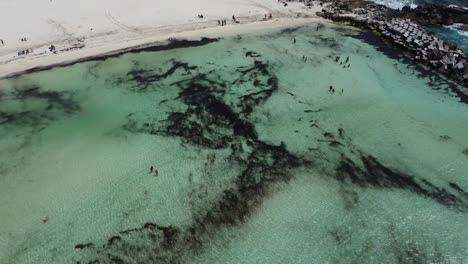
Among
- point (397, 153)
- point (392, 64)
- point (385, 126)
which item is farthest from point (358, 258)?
point (392, 64)

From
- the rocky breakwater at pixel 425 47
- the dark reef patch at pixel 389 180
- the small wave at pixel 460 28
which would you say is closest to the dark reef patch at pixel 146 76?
the dark reef patch at pixel 389 180

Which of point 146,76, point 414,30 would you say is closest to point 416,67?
point 414,30

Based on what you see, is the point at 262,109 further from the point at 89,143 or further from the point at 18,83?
the point at 18,83

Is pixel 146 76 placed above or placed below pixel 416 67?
above

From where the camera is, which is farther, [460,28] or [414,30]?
[460,28]

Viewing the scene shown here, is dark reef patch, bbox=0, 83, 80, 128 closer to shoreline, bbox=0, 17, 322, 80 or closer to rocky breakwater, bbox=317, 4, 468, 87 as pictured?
shoreline, bbox=0, 17, 322, 80

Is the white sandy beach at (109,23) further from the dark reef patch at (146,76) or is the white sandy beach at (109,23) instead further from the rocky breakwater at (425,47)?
the rocky breakwater at (425,47)

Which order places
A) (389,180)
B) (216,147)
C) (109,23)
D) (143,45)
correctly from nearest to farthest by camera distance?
(389,180), (216,147), (143,45), (109,23)

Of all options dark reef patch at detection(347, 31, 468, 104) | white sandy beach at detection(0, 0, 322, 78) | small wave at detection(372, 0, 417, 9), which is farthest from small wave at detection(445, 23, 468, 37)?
white sandy beach at detection(0, 0, 322, 78)

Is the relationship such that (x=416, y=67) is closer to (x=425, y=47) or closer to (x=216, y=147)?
(x=425, y=47)
